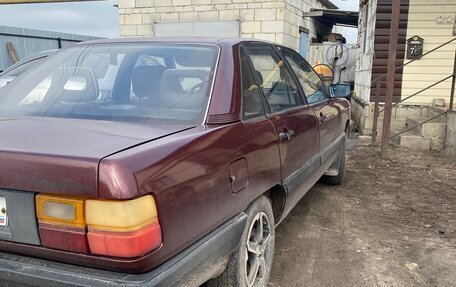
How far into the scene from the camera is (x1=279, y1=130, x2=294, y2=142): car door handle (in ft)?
9.21

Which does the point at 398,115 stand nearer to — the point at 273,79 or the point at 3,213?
the point at 273,79

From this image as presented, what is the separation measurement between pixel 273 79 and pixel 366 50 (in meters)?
8.04

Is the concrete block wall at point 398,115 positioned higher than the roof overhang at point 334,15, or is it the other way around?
the roof overhang at point 334,15

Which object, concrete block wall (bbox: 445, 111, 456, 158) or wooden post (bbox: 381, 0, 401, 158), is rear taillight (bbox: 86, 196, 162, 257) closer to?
wooden post (bbox: 381, 0, 401, 158)

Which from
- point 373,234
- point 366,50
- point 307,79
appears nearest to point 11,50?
point 366,50

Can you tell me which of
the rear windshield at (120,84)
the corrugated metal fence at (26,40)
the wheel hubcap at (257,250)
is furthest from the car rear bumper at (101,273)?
the corrugated metal fence at (26,40)

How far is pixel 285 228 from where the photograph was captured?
12.9 ft

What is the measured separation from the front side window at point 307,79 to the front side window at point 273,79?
0.24m

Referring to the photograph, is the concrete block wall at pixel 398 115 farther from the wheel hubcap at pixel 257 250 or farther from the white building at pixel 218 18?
the wheel hubcap at pixel 257 250

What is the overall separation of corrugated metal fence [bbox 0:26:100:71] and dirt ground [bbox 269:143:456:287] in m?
12.3

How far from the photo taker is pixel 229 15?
12.3 meters

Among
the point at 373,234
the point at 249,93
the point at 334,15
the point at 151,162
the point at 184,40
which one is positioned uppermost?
the point at 334,15

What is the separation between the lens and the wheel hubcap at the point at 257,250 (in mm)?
2492

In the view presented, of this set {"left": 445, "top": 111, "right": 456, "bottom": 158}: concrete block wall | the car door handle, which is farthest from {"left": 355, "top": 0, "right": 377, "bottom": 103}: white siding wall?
the car door handle
